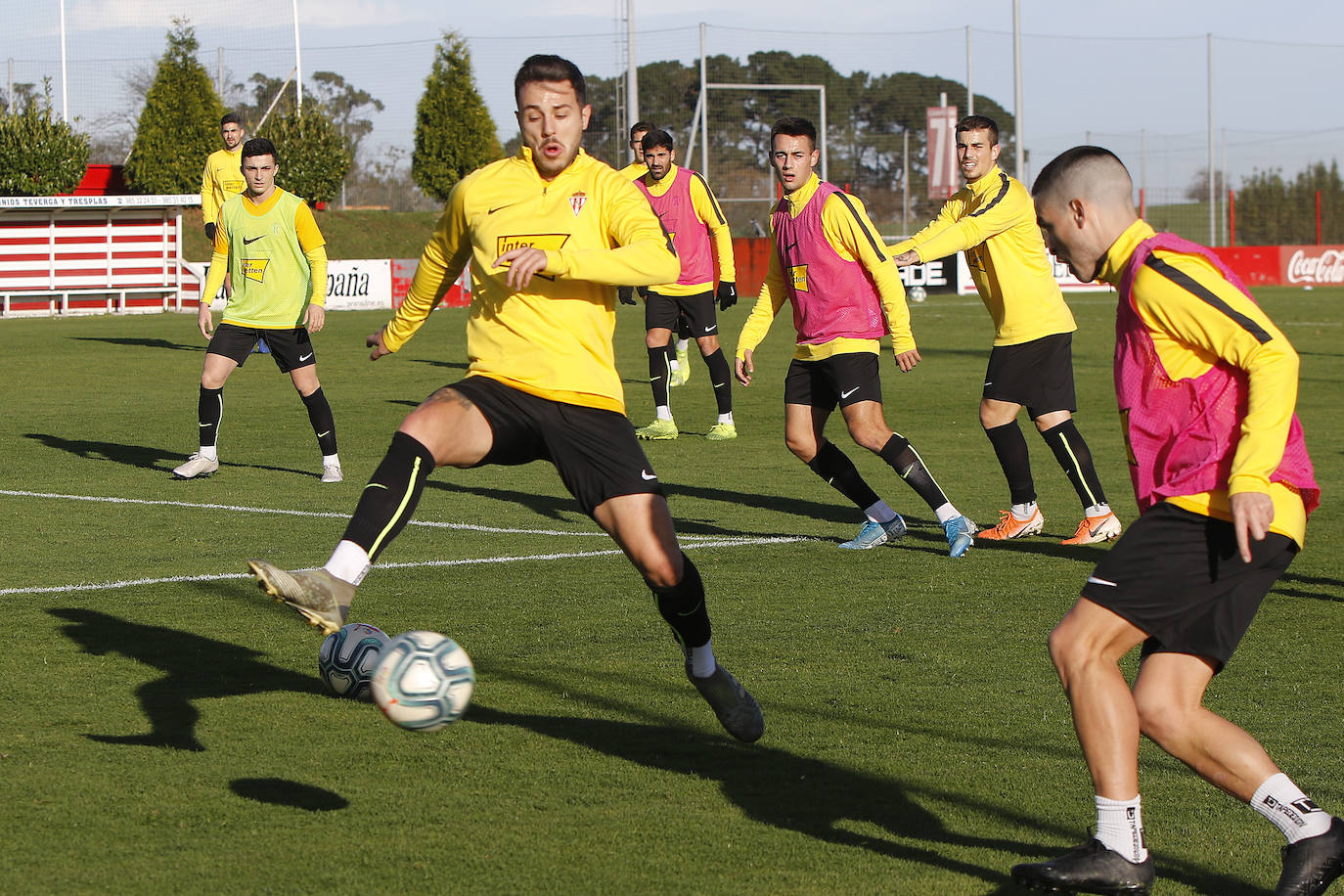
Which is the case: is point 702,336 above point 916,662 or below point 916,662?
above

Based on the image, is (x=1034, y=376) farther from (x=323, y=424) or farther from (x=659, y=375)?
(x=659, y=375)

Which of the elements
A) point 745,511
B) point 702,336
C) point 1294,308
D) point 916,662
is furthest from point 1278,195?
point 916,662

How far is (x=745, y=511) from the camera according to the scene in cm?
972

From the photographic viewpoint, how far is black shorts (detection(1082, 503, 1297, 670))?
11.7 feet

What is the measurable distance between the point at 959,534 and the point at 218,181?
42.3 feet

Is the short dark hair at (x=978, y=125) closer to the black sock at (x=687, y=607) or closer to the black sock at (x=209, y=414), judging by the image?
the black sock at (x=687, y=607)

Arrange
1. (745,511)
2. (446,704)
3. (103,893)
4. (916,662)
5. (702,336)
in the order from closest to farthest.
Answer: (103,893)
(446,704)
(916,662)
(745,511)
(702,336)

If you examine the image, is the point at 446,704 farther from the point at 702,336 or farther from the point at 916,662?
the point at 702,336

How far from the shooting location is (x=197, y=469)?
1102cm

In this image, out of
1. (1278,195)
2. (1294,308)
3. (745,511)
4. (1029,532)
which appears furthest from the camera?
(1278,195)

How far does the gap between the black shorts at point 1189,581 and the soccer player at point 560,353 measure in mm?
1481

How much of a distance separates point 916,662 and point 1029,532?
10.4 feet

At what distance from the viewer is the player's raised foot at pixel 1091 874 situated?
3484 mm

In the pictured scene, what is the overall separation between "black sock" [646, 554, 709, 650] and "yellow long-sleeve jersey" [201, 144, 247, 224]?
1447 centimetres
